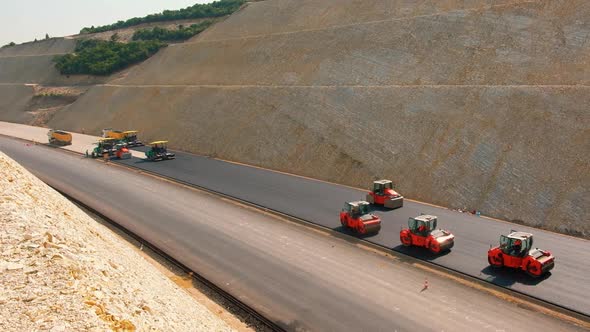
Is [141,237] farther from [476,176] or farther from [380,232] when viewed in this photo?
[476,176]

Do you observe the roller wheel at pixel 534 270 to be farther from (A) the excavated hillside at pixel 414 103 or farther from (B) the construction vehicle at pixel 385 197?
(B) the construction vehicle at pixel 385 197

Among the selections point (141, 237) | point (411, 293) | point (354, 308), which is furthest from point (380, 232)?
point (141, 237)

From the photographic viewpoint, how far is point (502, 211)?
92.3 feet

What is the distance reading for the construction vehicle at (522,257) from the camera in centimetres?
1942

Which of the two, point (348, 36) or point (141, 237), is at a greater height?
point (348, 36)

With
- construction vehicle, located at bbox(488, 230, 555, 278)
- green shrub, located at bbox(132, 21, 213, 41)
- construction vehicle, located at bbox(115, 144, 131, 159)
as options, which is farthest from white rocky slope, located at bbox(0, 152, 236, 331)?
green shrub, located at bbox(132, 21, 213, 41)

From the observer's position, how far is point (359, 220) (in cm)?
2512

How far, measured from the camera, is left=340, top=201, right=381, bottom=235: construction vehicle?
2497 centimetres

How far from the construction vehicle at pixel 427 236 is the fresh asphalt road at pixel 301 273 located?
1.54 meters

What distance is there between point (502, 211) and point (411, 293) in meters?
12.9

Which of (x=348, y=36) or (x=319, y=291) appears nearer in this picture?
(x=319, y=291)

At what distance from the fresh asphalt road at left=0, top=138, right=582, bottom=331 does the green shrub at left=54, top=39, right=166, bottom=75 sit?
6336 cm

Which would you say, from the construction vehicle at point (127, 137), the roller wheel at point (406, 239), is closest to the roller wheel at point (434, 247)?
the roller wheel at point (406, 239)

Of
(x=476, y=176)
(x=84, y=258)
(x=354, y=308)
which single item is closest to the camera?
(x=84, y=258)
